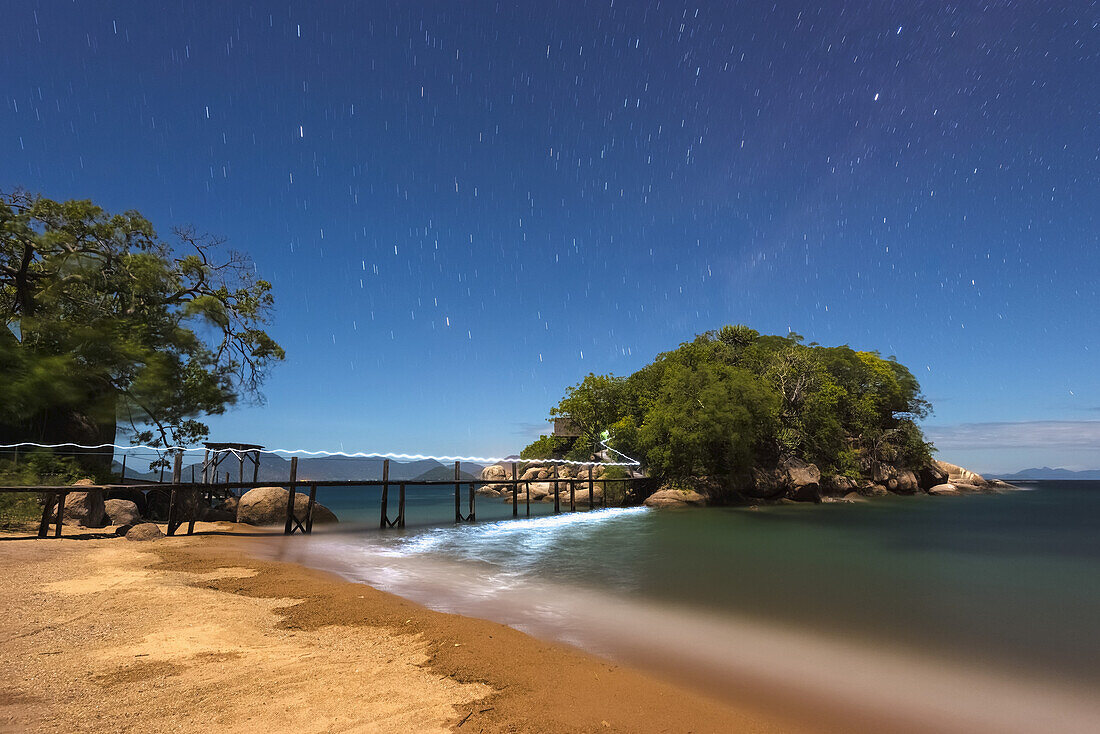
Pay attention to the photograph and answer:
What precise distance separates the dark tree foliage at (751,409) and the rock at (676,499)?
183 centimetres

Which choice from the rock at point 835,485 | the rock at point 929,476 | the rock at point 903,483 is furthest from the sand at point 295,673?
the rock at point 929,476

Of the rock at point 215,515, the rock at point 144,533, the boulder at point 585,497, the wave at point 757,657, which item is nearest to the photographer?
the wave at point 757,657

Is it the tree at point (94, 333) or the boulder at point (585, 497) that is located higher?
the tree at point (94, 333)

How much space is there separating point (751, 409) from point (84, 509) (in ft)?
117

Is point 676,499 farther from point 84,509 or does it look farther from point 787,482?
point 84,509

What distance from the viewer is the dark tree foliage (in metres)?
36.6

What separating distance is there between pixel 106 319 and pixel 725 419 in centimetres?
3395

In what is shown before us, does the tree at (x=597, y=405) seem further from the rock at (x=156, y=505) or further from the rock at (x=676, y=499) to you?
the rock at (x=156, y=505)

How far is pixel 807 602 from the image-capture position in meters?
10.7

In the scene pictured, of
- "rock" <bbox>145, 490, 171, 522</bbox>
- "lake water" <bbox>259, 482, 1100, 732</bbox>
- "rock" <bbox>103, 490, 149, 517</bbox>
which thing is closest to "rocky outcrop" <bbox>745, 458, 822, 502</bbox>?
"lake water" <bbox>259, 482, 1100, 732</bbox>

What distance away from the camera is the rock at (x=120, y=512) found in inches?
699

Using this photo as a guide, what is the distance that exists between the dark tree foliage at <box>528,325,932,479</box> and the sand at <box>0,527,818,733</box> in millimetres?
30633

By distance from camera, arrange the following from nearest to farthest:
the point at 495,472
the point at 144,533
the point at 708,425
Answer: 1. the point at 144,533
2. the point at 708,425
3. the point at 495,472

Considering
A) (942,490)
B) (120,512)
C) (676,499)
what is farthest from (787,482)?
(120,512)
